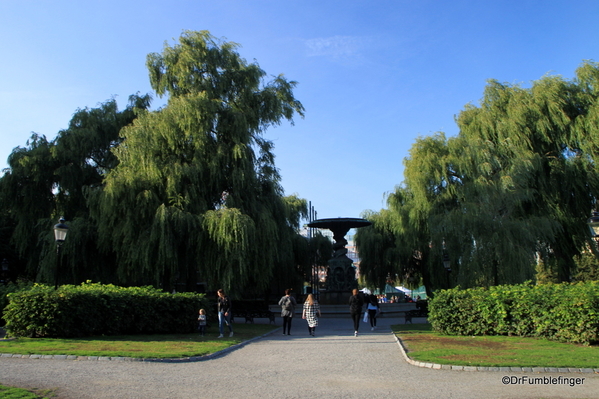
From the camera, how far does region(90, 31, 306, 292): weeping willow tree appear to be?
60.1 feet

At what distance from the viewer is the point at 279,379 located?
7652 millimetres

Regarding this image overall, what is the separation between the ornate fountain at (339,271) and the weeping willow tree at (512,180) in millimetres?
3989

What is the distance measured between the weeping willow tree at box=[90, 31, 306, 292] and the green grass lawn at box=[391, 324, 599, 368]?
26.3 ft

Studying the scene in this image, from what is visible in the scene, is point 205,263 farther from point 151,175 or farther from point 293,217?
point 293,217

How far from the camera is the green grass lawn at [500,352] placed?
27.0 ft

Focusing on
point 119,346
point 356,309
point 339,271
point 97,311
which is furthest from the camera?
point 339,271

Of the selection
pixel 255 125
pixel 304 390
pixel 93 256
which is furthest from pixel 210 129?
pixel 304 390

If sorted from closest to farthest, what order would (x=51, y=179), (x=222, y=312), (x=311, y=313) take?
(x=222, y=312) < (x=311, y=313) < (x=51, y=179)

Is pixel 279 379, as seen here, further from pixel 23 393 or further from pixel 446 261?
pixel 446 261

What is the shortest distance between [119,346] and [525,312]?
961cm

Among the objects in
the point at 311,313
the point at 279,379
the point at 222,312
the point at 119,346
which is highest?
the point at 222,312

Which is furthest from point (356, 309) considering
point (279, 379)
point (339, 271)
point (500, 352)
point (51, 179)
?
point (51, 179)

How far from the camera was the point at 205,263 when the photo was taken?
733 inches

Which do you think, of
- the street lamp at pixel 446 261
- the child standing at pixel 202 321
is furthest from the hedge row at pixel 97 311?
the street lamp at pixel 446 261
